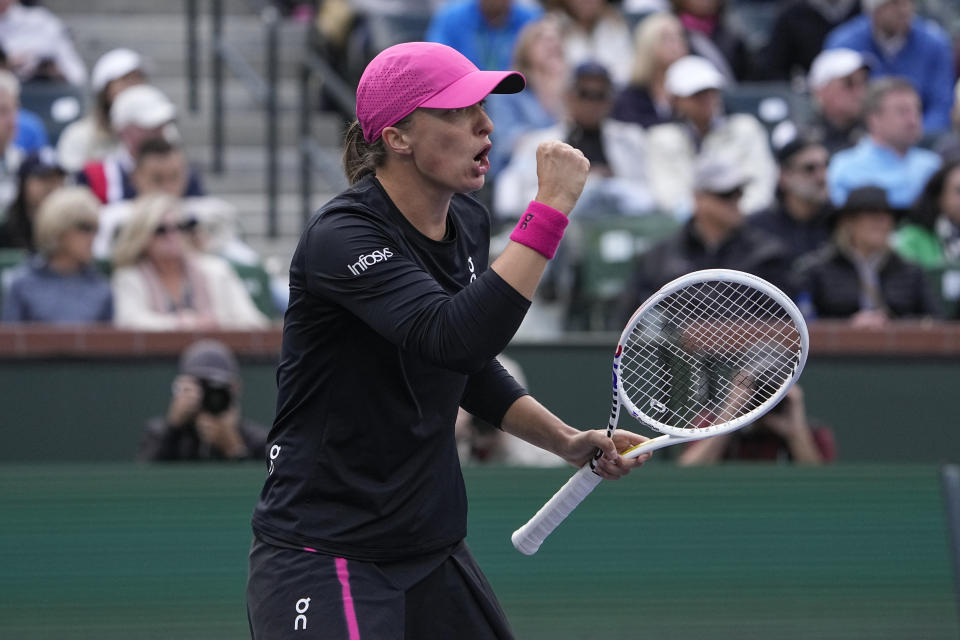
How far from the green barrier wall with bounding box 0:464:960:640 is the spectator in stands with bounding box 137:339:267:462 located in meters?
0.76

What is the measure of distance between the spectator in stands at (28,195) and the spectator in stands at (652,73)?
321 cm

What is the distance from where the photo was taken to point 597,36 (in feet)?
31.7

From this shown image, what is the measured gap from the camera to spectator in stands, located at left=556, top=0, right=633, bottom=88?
954 centimetres

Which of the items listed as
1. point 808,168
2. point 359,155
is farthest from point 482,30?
point 359,155

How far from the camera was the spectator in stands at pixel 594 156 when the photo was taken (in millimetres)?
8148

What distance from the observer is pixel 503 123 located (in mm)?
8812

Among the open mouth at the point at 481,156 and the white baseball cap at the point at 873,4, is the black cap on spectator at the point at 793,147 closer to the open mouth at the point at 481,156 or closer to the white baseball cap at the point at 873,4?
the white baseball cap at the point at 873,4

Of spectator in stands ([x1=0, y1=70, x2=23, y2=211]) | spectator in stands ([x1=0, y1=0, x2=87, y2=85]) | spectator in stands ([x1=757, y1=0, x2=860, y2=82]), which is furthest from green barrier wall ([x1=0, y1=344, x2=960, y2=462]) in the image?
spectator in stands ([x1=757, y1=0, x2=860, y2=82])

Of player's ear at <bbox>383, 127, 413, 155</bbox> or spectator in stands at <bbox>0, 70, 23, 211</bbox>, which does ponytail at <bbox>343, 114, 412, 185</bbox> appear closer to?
player's ear at <bbox>383, 127, 413, 155</bbox>

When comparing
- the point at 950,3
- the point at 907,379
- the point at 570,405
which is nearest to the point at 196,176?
the point at 570,405

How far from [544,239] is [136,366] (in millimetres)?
4434

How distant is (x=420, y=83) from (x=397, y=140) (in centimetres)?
13

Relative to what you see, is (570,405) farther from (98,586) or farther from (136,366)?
(98,586)

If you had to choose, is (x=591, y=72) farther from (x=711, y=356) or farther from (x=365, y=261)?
(x=365, y=261)
